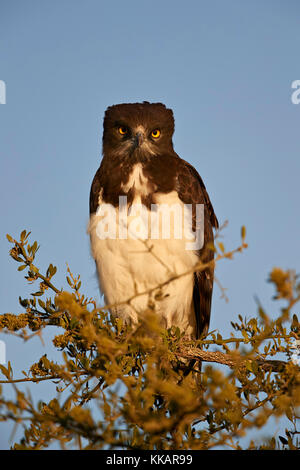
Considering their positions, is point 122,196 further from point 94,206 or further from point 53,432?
point 53,432

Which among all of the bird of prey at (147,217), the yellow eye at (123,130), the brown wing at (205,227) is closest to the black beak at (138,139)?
the bird of prey at (147,217)

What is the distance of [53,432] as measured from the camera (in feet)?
8.61

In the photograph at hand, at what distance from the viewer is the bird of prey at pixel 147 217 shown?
618 cm

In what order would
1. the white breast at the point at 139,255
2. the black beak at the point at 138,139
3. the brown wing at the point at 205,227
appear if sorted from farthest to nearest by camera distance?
the black beak at the point at 138,139 → the brown wing at the point at 205,227 → the white breast at the point at 139,255

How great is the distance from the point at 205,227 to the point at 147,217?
94cm

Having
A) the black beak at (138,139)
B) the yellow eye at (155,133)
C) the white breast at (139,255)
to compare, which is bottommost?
the white breast at (139,255)

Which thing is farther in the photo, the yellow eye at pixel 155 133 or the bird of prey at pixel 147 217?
the yellow eye at pixel 155 133

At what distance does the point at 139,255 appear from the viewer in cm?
644

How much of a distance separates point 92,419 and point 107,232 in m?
4.19

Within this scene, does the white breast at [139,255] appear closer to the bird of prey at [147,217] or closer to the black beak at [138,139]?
the bird of prey at [147,217]

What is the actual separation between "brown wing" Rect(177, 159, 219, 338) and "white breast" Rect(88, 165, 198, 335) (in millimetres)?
115

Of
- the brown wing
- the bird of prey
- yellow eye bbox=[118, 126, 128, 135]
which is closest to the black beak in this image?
the bird of prey

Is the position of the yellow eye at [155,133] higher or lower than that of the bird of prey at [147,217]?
higher
